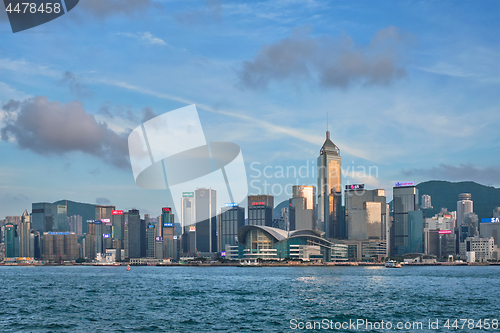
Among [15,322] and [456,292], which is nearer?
[15,322]

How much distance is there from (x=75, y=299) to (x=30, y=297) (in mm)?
7584

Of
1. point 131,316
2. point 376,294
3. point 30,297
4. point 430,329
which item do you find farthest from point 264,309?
point 30,297

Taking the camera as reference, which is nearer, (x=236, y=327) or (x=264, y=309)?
(x=236, y=327)

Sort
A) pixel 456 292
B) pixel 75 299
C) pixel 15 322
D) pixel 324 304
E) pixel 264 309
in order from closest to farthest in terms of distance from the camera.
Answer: pixel 15 322, pixel 264 309, pixel 324 304, pixel 75 299, pixel 456 292

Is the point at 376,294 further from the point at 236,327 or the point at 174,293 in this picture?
the point at 236,327

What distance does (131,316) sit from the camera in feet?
154

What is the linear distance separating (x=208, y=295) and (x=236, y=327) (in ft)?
85.5

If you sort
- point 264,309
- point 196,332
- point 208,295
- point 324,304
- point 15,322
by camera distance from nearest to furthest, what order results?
1. point 196,332
2. point 15,322
3. point 264,309
4. point 324,304
5. point 208,295

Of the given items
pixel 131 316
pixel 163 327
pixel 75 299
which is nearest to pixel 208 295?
pixel 75 299

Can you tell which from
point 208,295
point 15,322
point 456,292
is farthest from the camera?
point 456,292

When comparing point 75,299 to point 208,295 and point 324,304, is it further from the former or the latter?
point 324,304

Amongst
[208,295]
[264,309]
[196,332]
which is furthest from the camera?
[208,295]

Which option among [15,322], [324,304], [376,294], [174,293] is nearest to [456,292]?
[376,294]

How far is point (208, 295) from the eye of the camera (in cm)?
6662
